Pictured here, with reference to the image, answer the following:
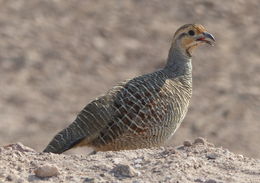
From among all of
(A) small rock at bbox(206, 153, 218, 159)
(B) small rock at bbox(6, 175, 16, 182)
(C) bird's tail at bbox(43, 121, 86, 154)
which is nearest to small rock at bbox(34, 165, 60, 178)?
(B) small rock at bbox(6, 175, 16, 182)

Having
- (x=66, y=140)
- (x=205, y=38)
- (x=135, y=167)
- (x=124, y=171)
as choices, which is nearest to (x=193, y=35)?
(x=205, y=38)

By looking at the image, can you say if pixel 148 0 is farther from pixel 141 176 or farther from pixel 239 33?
pixel 141 176

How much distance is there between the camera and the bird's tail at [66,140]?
9.14 metres

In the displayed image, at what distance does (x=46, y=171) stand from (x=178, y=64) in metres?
4.53

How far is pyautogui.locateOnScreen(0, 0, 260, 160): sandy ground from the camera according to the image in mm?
15188

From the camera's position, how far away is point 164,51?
18.4 metres

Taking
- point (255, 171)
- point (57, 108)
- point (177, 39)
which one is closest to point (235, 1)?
point (57, 108)

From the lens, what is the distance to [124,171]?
6332 mm

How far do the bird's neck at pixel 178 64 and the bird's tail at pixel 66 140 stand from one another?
5.01 feet

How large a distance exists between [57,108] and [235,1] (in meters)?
6.72

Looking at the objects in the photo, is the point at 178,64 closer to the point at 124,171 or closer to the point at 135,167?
the point at 135,167

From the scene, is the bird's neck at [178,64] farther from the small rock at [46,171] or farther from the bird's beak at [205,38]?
the small rock at [46,171]

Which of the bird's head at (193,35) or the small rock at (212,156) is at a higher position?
the bird's head at (193,35)

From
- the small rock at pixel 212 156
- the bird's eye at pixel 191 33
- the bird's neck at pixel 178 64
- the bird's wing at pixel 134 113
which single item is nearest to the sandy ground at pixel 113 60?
the bird's neck at pixel 178 64
